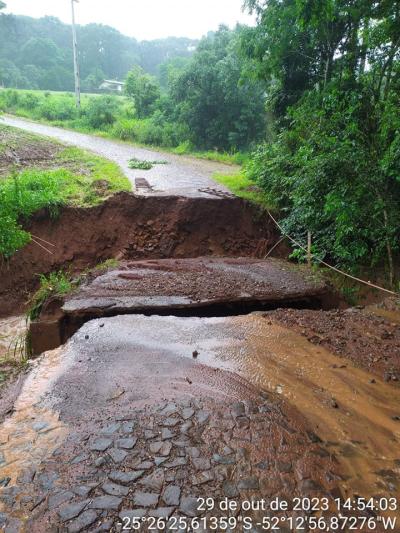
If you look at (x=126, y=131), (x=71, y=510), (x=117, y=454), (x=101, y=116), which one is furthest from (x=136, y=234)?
(x=101, y=116)

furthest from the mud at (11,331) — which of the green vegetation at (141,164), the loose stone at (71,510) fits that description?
the green vegetation at (141,164)

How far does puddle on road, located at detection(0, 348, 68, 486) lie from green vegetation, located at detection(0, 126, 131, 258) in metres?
4.27

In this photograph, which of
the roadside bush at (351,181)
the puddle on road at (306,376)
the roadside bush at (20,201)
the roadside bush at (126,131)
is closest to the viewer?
the puddle on road at (306,376)

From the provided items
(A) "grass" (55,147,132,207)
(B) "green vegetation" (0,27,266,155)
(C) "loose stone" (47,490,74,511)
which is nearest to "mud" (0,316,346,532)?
(C) "loose stone" (47,490,74,511)

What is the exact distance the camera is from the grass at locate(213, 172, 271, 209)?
8.57 meters

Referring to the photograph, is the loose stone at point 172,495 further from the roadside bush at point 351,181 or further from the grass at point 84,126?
the grass at point 84,126

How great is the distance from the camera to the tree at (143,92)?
20875 millimetres

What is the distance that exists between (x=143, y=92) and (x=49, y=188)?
48.3 ft

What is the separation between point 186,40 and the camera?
2361 inches

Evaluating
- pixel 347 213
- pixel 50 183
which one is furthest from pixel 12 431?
pixel 50 183

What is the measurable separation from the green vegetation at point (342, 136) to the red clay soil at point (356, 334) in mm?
1562

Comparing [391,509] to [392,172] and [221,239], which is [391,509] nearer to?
[392,172]

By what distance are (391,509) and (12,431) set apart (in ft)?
8.35

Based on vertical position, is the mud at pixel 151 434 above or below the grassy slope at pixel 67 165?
below
